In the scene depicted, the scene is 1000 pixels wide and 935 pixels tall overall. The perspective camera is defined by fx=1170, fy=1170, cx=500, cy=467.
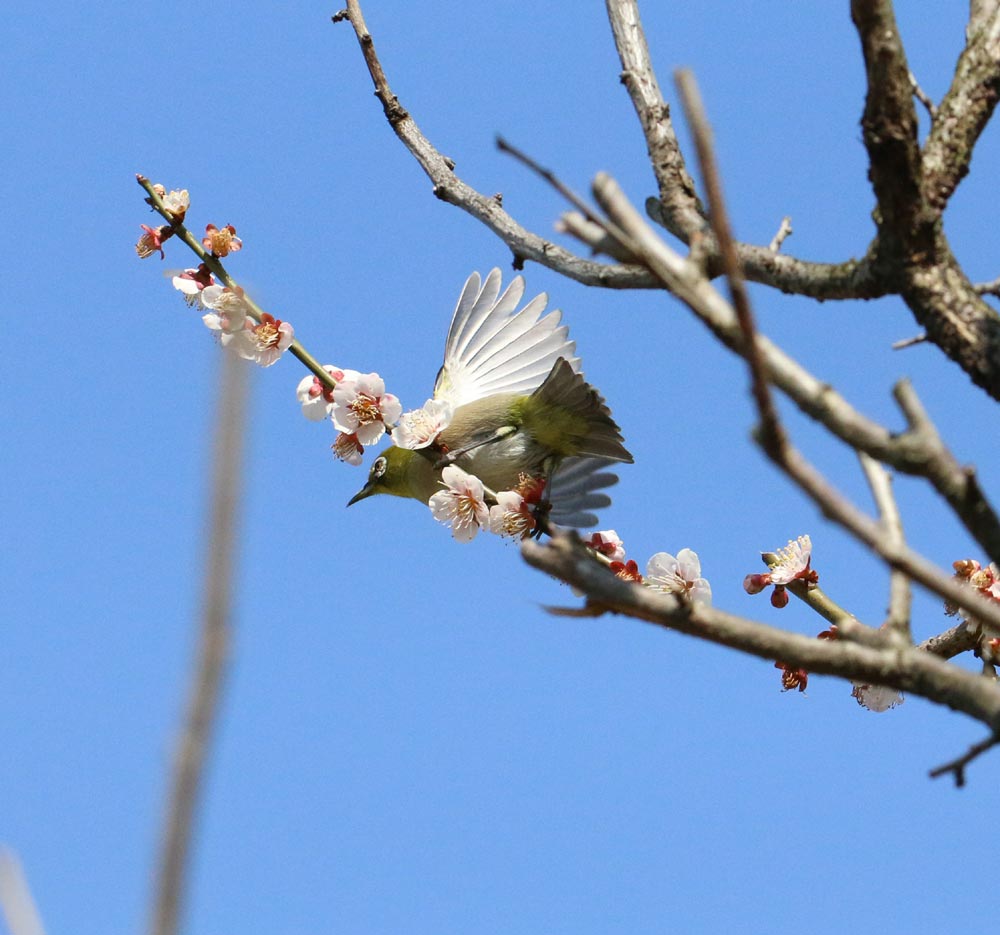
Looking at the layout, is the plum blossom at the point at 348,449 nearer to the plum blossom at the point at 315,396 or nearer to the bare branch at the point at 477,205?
the plum blossom at the point at 315,396

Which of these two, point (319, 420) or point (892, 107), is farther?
point (319, 420)

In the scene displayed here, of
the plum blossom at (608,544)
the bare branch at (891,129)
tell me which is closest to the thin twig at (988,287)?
the bare branch at (891,129)

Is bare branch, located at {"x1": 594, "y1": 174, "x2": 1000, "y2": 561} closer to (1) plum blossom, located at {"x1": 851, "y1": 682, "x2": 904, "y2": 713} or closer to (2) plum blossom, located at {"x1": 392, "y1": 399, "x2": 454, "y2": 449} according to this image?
(1) plum blossom, located at {"x1": 851, "y1": 682, "x2": 904, "y2": 713}

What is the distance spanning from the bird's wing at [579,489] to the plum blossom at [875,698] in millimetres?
1242

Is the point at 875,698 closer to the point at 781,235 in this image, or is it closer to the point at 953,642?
the point at 953,642

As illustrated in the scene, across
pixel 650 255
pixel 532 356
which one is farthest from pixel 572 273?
pixel 532 356

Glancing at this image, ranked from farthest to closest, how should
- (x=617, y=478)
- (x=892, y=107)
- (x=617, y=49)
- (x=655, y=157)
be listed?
1. (x=617, y=478)
2. (x=617, y=49)
3. (x=655, y=157)
4. (x=892, y=107)

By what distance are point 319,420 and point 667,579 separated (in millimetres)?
1415

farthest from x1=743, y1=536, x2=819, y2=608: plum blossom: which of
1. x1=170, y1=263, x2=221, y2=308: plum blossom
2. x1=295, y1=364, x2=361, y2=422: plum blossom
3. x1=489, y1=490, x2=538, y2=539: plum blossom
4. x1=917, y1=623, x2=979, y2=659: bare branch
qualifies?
x1=170, y1=263, x2=221, y2=308: plum blossom

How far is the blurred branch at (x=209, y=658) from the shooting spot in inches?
30.6

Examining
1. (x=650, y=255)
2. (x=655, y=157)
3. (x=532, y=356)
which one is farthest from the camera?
(x=532, y=356)

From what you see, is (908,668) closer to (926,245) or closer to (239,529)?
(926,245)

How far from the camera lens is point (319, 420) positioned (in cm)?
433

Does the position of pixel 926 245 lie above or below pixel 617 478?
below
